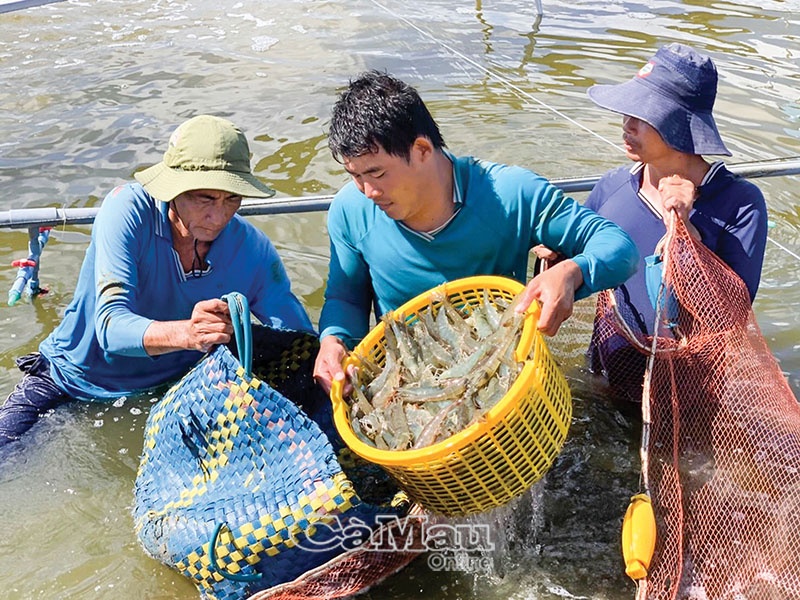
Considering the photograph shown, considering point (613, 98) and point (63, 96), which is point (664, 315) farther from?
point (63, 96)

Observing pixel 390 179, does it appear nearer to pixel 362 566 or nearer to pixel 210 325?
pixel 210 325

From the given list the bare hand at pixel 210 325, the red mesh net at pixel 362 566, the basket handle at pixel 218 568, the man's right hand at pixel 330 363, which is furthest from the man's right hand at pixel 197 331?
the red mesh net at pixel 362 566

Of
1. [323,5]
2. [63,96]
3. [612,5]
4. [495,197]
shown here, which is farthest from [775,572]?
[323,5]

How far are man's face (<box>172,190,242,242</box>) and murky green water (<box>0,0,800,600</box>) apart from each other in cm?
104

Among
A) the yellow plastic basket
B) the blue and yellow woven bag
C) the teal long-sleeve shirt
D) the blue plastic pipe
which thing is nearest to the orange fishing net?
the teal long-sleeve shirt

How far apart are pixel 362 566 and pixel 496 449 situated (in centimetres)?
72

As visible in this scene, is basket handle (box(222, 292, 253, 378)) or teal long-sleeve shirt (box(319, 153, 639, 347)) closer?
basket handle (box(222, 292, 253, 378))

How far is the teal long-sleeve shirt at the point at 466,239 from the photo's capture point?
3012 millimetres

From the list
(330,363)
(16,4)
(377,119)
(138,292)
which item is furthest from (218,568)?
(16,4)

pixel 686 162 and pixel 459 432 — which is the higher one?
pixel 686 162

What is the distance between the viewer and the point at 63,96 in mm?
7820

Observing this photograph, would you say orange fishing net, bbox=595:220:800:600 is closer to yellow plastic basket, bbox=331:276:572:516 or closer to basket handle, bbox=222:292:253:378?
yellow plastic basket, bbox=331:276:572:516

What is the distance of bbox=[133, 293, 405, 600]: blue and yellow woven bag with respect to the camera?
8.36 ft

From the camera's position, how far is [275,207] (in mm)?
4195
